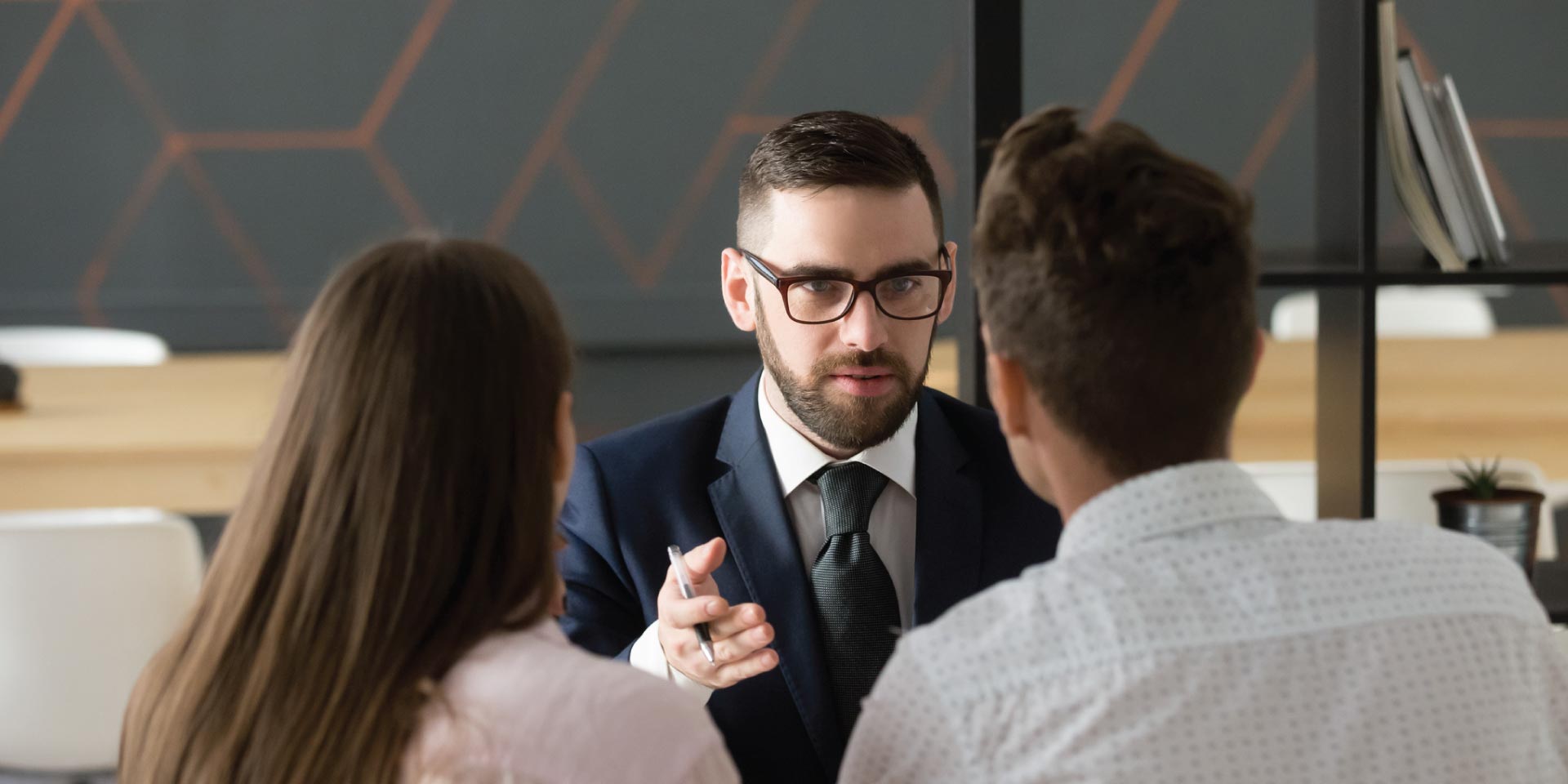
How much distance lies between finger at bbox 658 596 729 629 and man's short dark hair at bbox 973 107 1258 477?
13.3 inches

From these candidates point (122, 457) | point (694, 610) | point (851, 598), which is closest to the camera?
point (694, 610)

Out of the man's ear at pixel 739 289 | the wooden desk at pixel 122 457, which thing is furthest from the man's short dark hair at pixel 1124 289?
the wooden desk at pixel 122 457

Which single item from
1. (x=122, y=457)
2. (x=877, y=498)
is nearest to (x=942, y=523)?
(x=877, y=498)

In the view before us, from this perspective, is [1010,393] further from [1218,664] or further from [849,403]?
[849,403]

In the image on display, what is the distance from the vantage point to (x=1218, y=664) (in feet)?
2.53

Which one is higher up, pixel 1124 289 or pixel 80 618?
pixel 1124 289

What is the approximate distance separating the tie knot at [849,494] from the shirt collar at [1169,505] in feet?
1.68

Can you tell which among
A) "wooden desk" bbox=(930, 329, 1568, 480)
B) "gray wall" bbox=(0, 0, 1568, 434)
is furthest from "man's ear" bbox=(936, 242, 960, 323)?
"gray wall" bbox=(0, 0, 1568, 434)

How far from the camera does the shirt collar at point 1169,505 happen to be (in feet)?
2.76

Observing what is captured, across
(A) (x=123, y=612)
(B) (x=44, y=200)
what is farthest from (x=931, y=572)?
(B) (x=44, y=200)

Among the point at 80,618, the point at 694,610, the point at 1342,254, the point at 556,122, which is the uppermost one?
the point at 556,122

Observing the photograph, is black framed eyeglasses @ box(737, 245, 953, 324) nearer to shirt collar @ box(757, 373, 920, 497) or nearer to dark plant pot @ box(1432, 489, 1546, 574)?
shirt collar @ box(757, 373, 920, 497)

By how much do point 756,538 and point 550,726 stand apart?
2.05 feet

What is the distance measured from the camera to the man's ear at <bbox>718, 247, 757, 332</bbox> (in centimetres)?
147
